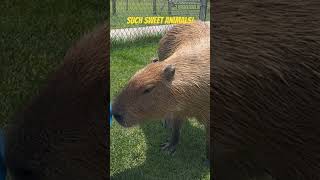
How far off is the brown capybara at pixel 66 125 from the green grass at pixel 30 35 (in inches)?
25.0

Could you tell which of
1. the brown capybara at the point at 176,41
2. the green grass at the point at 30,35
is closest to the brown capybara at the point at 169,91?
the brown capybara at the point at 176,41

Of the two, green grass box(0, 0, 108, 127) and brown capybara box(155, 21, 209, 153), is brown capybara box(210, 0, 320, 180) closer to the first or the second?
brown capybara box(155, 21, 209, 153)

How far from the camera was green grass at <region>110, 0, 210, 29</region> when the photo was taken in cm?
196

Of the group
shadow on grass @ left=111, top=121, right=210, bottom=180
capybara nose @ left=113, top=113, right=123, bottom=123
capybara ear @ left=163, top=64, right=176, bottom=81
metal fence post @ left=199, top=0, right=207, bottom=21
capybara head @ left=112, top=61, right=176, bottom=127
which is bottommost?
shadow on grass @ left=111, top=121, right=210, bottom=180

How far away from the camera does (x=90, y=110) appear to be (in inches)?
43.5

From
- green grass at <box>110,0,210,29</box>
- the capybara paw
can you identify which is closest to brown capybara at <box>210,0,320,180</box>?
the capybara paw

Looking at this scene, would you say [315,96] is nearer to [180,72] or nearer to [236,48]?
[236,48]

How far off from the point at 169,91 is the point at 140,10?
3.21 feet

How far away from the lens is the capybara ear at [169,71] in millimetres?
1291

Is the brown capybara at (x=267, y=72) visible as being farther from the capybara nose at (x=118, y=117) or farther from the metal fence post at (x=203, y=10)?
the metal fence post at (x=203, y=10)

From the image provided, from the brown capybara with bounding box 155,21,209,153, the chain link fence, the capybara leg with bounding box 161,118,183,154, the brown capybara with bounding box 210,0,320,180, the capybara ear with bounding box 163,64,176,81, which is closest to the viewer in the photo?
the brown capybara with bounding box 210,0,320,180

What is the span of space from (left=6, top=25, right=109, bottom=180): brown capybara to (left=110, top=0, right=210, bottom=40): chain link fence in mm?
717

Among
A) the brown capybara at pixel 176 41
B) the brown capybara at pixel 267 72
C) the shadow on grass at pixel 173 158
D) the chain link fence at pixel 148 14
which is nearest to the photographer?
the brown capybara at pixel 267 72
